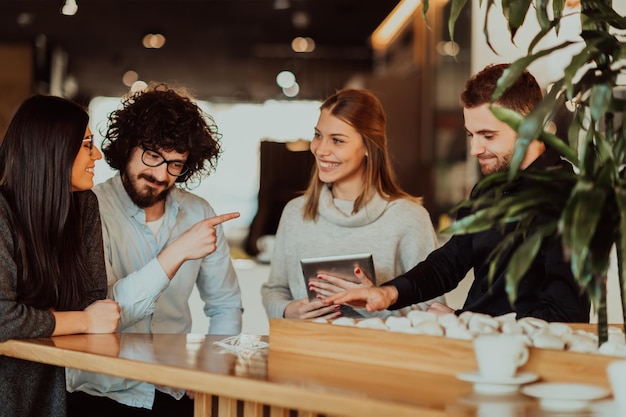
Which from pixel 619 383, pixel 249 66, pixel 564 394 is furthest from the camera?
pixel 249 66

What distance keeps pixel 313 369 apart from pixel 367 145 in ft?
5.02

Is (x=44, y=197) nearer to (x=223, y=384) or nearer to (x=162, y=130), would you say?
(x=162, y=130)

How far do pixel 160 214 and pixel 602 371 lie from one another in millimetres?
1692

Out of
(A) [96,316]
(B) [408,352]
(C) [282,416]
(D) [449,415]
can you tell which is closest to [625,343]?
(B) [408,352]

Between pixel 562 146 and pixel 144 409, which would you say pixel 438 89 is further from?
pixel 562 146

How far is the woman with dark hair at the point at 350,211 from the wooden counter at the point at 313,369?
0.99 metres

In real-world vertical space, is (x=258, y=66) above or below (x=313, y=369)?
above

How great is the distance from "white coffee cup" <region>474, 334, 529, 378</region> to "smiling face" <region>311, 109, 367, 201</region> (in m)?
1.61

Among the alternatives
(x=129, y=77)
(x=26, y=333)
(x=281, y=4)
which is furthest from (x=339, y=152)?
(x=129, y=77)

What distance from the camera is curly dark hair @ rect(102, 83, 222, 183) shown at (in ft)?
9.85

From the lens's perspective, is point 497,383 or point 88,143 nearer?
point 497,383

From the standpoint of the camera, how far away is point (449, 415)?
1.58 metres

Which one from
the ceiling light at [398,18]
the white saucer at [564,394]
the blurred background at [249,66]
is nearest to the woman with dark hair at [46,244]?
the white saucer at [564,394]

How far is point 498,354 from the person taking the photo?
182 cm
